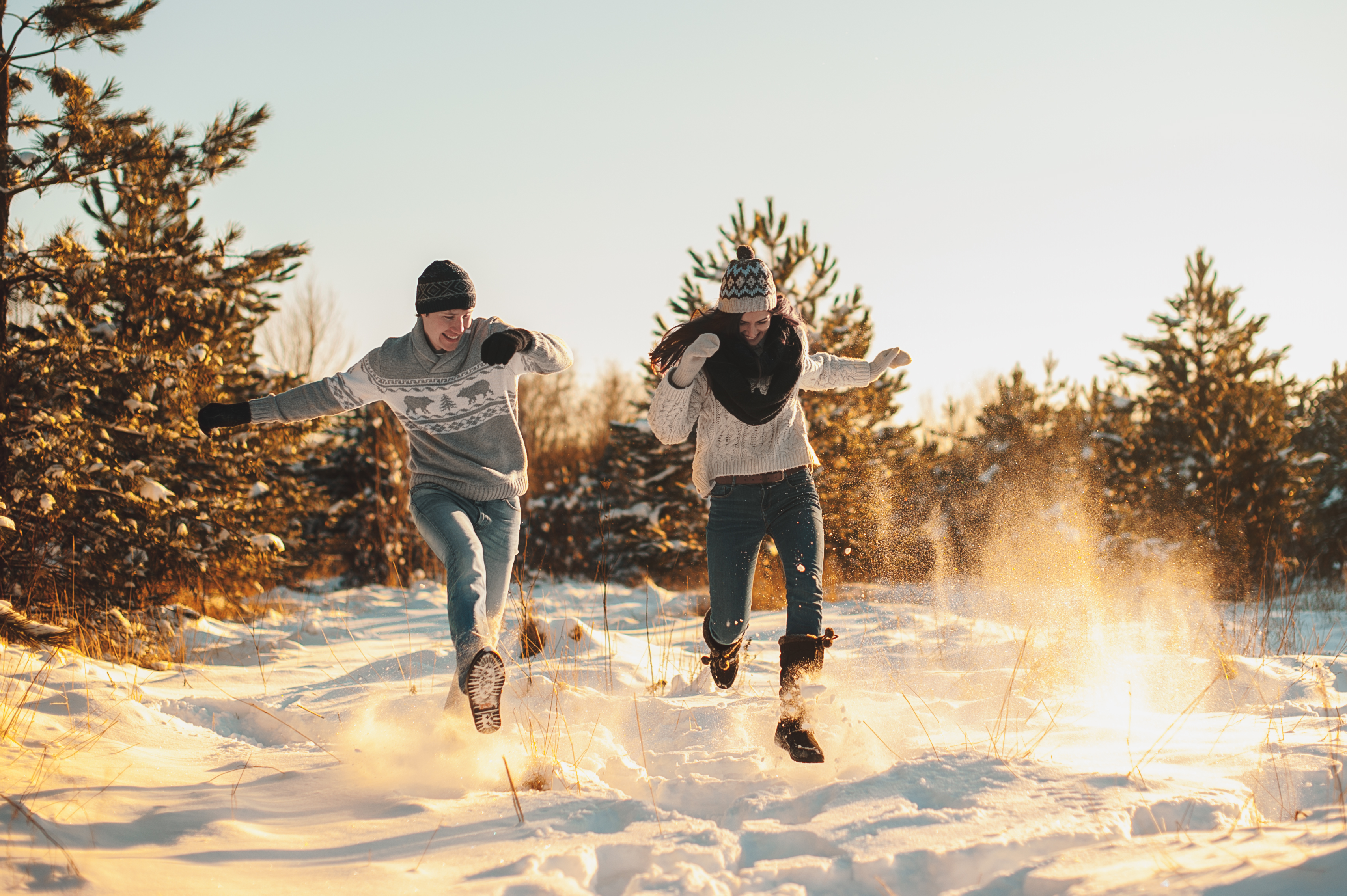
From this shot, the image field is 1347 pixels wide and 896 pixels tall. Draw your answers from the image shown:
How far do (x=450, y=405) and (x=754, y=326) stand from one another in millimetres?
1330

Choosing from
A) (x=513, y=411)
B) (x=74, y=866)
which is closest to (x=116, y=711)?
(x=74, y=866)

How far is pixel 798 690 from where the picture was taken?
10.9 ft

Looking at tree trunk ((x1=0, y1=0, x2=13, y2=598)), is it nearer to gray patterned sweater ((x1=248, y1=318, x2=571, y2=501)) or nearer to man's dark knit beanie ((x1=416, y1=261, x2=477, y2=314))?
gray patterned sweater ((x1=248, y1=318, x2=571, y2=501))

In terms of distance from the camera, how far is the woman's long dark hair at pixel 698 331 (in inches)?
146

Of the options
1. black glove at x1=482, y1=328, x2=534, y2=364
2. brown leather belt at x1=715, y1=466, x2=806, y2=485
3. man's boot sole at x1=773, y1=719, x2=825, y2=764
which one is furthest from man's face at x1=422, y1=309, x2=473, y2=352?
man's boot sole at x1=773, y1=719, x2=825, y2=764

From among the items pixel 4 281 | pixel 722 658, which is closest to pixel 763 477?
pixel 722 658

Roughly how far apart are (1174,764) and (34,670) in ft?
16.3

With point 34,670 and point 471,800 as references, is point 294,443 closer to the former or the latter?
point 34,670

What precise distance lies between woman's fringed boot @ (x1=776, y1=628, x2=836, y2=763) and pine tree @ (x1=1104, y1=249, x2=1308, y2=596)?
30.5ft

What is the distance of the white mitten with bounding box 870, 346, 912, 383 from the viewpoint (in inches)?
166

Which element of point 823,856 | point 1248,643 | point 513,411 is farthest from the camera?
point 1248,643

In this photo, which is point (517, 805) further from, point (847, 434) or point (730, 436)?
point (847, 434)

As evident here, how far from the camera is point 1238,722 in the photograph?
12.5 feet

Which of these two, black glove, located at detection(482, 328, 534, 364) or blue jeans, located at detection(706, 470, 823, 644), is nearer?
black glove, located at detection(482, 328, 534, 364)
